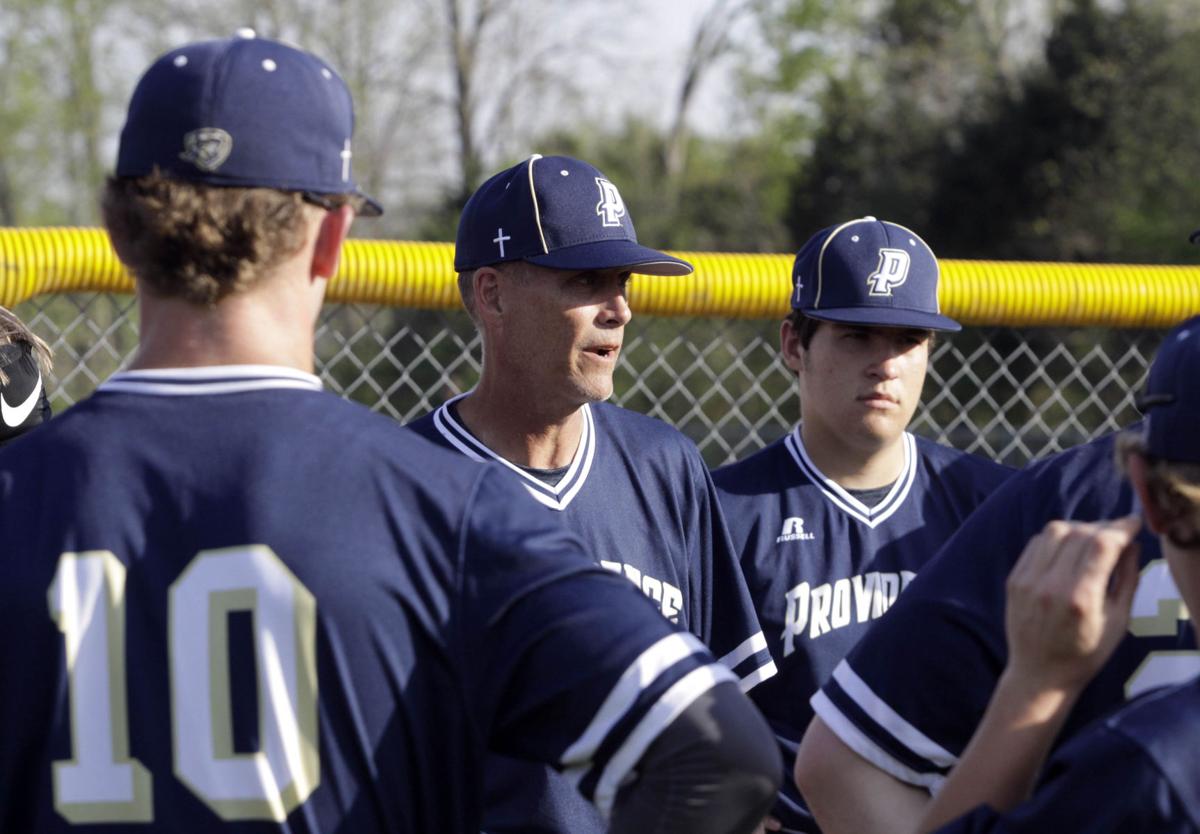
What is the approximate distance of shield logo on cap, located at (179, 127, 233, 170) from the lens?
1723 mm

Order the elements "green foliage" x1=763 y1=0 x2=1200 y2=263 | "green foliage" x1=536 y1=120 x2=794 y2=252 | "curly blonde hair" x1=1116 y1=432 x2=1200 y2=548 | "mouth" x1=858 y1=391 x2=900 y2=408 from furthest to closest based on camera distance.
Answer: "green foliage" x1=536 y1=120 x2=794 y2=252
"green foliage" x1=763 y1=0 x2=1200 y2=263
"mouth" x1=858 y1=391 x2=900 y2=408
"curly blonde hair" x1=1116 y1=432 x2=1200 y2=548

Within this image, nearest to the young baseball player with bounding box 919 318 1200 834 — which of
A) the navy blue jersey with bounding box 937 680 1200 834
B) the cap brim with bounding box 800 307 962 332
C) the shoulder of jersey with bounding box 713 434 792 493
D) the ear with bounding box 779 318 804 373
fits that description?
the navy blue jersey with bounding box 937 680 1200 834

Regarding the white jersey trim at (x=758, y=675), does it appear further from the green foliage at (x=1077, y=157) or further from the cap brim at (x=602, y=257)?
the green foliage at (x=1077, y=157)

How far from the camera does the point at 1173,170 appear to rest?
1808 centimetres

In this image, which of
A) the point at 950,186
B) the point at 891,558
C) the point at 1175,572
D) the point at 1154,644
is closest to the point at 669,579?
the point at 891,558

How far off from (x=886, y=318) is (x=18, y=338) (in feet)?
6.53

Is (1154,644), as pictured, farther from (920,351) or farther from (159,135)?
(920,351)

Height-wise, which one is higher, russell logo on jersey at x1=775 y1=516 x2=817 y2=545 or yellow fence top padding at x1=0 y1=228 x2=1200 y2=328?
yellow fence top padding at x1=0 y1=228 x2=1200 y2=328

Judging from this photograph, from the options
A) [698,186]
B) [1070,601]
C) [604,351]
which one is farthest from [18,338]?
[698,186]

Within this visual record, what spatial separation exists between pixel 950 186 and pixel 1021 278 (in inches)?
580

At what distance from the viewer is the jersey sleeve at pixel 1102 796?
1.40 m

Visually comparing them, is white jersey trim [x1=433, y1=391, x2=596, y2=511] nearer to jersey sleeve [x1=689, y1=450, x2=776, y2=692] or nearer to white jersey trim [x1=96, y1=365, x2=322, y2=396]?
jersey sleeve [x1=689, y1=450, x2=776, y2=692]

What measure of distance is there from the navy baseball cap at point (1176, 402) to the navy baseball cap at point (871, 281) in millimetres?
1875

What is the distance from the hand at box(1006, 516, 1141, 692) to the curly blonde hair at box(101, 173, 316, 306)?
0.94m
